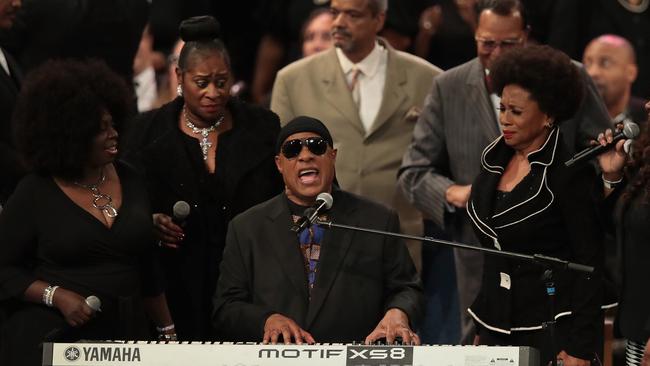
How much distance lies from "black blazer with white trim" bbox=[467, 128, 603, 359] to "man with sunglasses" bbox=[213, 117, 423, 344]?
15.4 inches

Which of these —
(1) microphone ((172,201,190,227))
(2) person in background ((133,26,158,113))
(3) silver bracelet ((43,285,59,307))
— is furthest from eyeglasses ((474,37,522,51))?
(2) person in background ((133,26,158,113))

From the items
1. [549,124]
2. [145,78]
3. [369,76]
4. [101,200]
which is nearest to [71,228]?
[101,200]

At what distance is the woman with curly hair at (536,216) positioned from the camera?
21.3ft

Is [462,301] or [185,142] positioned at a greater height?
[185,142]

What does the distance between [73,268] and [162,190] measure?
82 cm

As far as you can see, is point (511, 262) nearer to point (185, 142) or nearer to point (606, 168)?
point (606, 168)

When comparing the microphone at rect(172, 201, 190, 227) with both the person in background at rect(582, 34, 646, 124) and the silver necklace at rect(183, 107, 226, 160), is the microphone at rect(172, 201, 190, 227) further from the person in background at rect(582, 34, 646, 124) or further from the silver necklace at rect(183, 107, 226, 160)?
the person in background at rect(582, 34, 646, 124)

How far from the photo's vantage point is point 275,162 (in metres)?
7.29

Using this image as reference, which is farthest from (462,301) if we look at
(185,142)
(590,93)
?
(185,142)

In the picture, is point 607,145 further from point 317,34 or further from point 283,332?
point 317,34

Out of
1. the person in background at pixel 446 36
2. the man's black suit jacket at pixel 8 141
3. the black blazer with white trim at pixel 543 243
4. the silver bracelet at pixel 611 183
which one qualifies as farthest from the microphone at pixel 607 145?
the person in background at pixel 446 36

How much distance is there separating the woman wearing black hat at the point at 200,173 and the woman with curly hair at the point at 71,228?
34cm

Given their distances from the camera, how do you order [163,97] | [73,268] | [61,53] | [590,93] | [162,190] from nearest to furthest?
[73,268] < [162,190] < [590,93] < [61,53] < [163,97]

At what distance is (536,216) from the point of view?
21.5 feet
